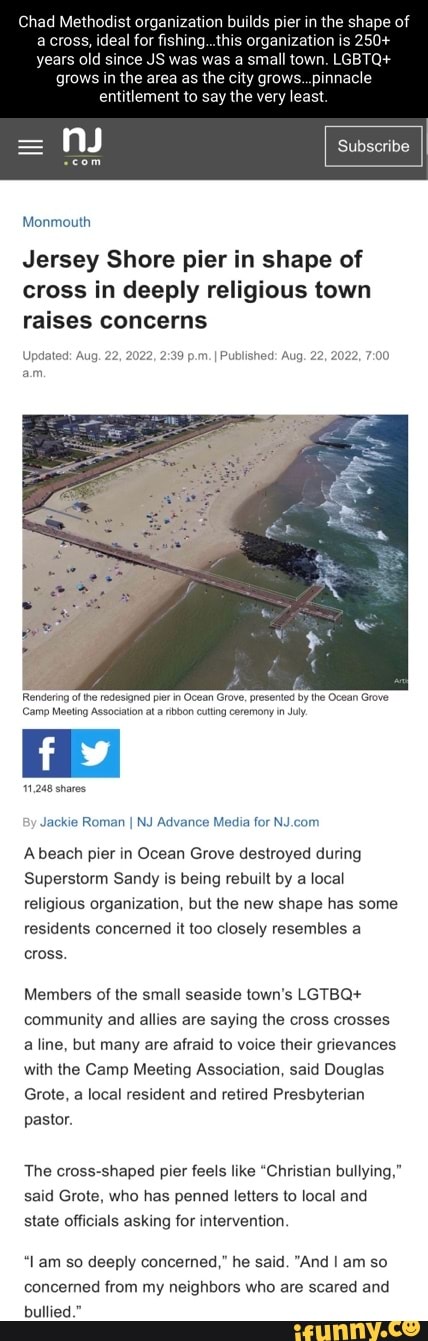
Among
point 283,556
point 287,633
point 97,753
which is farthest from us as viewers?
point 283,556

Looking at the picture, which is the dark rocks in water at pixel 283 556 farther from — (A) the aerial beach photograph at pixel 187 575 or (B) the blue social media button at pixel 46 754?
(B) the blue social media button at pixel 46 754

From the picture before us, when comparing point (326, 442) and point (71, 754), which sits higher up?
point (326, 442)

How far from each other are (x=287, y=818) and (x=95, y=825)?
2.76 meters

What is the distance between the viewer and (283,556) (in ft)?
101

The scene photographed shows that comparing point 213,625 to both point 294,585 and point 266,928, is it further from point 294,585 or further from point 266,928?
point 266,928

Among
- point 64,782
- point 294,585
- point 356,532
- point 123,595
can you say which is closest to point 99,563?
point 123,595

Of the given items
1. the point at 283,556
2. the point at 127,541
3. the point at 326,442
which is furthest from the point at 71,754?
the point at 326,442

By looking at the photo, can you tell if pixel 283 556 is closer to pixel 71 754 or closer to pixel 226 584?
pixel 226 584

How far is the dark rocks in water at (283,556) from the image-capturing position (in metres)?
29.9

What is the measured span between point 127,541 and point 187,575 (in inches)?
111

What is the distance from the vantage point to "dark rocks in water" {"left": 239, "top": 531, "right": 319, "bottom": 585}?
29.9m

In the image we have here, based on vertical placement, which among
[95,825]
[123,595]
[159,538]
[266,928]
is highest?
[159,538]

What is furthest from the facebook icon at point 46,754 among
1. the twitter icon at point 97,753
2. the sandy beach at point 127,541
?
the sandy beach at point 127,541

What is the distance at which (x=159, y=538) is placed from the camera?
30312mm
